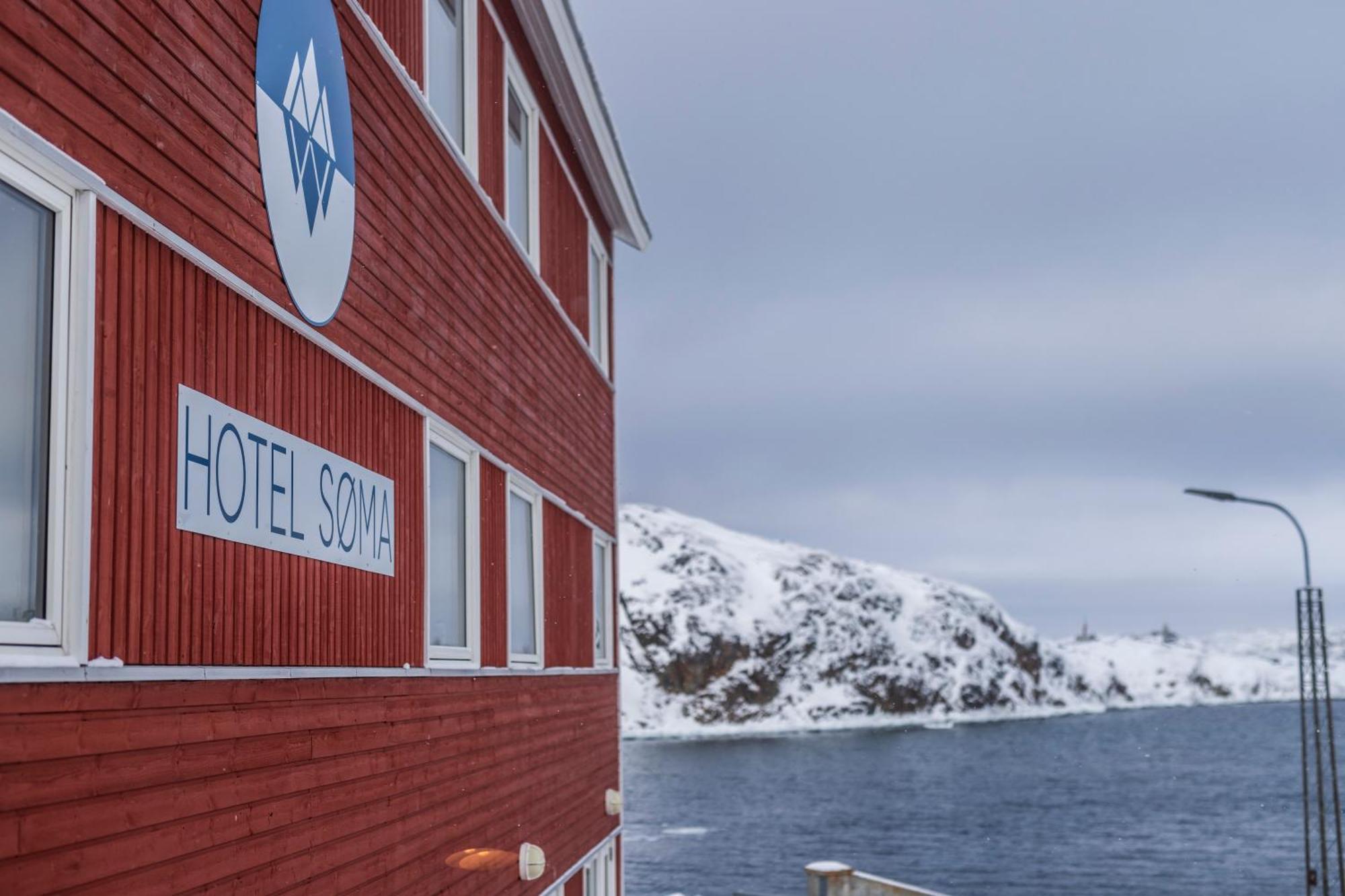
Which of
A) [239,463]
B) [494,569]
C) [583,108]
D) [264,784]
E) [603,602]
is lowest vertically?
[264,784]

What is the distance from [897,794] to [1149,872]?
37.4 m

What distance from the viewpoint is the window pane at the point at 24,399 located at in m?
4.17

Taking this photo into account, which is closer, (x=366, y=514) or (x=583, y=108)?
(x=366, y=514)

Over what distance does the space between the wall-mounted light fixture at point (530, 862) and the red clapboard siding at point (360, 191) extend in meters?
3.09

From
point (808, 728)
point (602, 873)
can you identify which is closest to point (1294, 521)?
point (602, 873)

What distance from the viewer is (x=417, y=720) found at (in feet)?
27.1

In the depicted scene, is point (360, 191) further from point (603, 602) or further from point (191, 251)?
point (603, 602)

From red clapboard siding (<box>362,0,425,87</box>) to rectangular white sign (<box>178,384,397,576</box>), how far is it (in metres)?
2.69

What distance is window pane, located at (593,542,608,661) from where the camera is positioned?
52.5 ft

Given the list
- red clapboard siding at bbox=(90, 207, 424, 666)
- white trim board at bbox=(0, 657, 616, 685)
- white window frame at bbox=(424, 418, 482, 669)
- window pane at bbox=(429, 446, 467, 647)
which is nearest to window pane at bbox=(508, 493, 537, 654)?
white window frame at bbox=(424, 418, 482, 669)

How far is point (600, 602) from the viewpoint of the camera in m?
16.5

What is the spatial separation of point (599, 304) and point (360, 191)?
977 cm

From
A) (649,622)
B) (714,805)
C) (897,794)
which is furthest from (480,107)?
(649,622)

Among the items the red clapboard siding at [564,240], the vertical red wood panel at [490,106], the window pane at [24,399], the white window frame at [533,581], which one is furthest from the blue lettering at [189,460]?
the red clapboard siding at [564,240]
